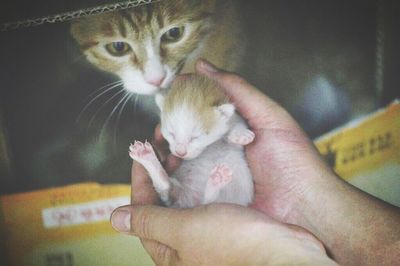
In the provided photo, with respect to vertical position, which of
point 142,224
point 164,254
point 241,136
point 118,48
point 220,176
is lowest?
point 164,254

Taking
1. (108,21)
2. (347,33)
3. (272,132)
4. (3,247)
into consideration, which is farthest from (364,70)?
(3,247)

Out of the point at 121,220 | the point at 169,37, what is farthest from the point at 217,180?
the point at 169,37

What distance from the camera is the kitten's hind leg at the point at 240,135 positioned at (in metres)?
1.55

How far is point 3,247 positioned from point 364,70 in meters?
1.33

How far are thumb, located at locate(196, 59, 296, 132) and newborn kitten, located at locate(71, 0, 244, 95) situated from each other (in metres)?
0.05

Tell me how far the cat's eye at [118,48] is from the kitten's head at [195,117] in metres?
0.21

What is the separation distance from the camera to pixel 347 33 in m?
1.59

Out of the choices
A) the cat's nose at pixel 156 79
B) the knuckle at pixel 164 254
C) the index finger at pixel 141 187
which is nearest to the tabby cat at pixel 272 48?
the cat's nose at pixel 156 79

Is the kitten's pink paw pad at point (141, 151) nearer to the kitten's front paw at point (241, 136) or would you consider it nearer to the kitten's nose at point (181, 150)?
the kitten's nose at point (181, 150)

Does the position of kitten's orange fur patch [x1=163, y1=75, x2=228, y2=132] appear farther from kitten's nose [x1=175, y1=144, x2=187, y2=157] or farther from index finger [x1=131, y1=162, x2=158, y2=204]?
index finger [x1=131, y1=162, x2=158, y2=204]

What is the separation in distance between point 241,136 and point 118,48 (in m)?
0.48

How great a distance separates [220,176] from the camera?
153 centimetres

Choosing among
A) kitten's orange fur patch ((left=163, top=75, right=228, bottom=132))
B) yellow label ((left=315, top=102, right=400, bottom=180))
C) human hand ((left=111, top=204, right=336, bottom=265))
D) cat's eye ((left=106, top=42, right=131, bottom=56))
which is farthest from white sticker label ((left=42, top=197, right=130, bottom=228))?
yellow label ((left=315, top=102, right=400, bottom=180))

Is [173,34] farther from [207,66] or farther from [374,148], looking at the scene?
[374,148]
